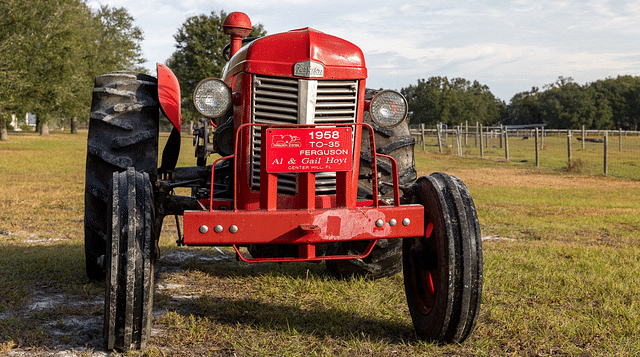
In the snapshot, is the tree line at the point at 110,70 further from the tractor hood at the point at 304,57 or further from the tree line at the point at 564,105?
the tractor hood at the point at 304,57

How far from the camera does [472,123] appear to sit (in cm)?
9650

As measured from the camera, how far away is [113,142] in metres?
4.47

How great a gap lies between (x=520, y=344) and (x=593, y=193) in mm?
10806

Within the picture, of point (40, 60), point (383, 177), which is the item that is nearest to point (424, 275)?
point (383, 177)

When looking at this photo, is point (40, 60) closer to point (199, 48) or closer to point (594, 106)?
point (199, 48)

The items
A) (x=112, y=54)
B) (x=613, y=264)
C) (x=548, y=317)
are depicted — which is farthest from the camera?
(x=112, y=54)

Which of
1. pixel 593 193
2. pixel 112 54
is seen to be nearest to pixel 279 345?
pixel 593 193

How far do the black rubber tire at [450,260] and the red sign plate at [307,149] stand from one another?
2.17ft

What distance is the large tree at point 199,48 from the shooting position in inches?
1665

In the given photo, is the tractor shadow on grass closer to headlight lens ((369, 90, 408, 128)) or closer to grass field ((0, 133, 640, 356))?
grass field ((0, 133, 640, 356))

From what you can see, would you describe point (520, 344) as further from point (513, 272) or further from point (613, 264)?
point (613, 264)

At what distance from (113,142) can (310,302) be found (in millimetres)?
1969

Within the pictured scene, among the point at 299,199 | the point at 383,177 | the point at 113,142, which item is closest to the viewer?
the point at 299,199

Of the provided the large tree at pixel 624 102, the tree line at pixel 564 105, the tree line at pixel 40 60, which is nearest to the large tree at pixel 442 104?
the tree line at pixel 564 105
